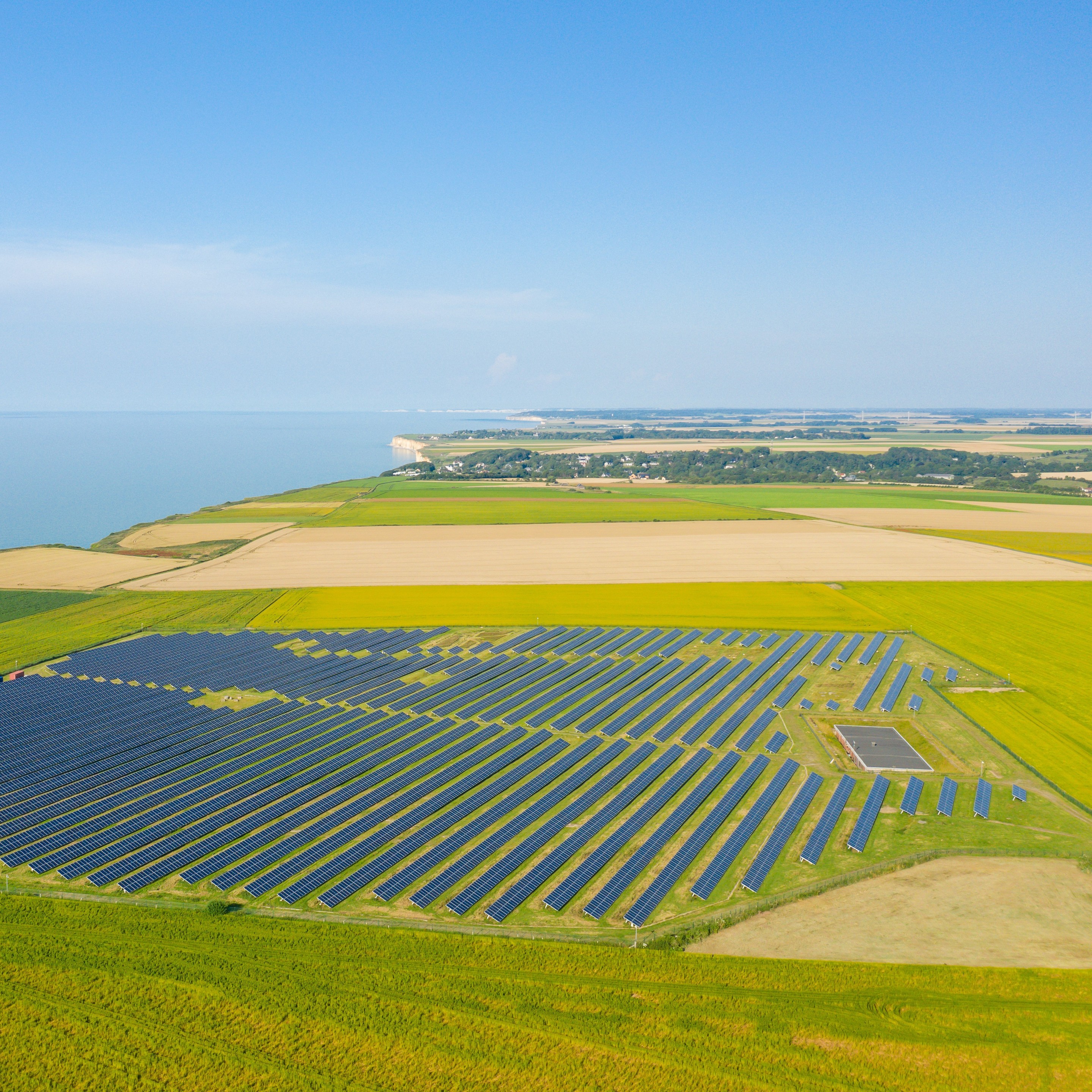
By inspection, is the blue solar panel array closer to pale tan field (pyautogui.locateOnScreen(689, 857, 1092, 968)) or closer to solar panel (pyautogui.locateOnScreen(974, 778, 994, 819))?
solar panel (pyautogui.locateOnScreen(974, 778, 994, 819))

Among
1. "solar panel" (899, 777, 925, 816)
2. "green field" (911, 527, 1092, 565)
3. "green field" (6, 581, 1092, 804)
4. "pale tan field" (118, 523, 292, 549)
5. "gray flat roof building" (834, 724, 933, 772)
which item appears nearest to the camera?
"solar panel" (899, 777, 925, 816)

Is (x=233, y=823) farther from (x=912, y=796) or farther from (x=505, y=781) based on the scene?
(x=912, y=796)

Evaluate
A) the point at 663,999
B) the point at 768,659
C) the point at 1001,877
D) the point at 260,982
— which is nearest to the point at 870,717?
the point at 768,659

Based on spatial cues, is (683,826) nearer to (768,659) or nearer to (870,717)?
(870,717)

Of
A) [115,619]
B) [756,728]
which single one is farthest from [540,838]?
[115,619]

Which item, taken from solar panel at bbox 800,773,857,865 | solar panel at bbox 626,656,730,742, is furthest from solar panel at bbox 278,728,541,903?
solar panel at bbox 800,773,857,865
